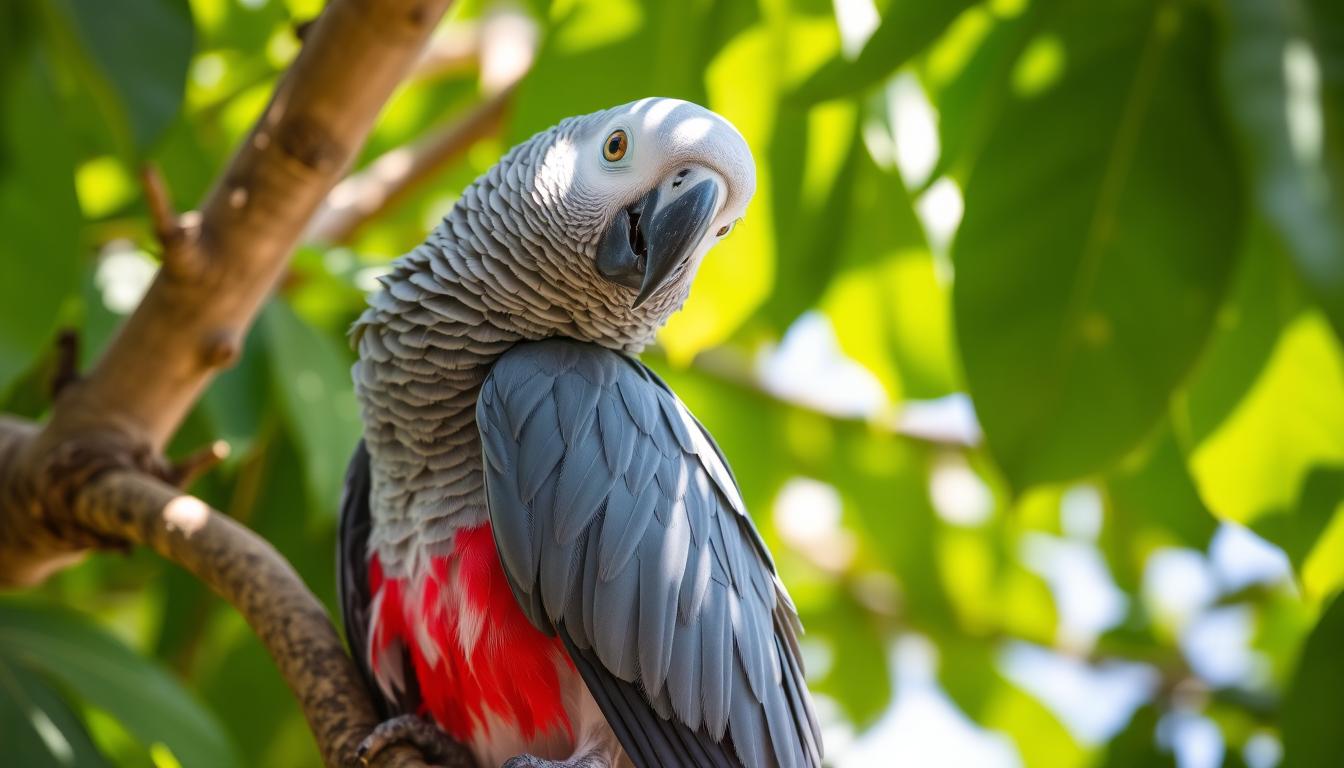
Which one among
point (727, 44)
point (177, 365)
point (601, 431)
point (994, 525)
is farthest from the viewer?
point (994, 525)

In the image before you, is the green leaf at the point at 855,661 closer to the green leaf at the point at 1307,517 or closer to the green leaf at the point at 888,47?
the green leaf at the point at 1307,517

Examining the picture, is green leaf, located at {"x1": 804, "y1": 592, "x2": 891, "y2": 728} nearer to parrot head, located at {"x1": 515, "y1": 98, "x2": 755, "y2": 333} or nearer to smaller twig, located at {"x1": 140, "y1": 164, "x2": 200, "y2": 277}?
parrot head, located at {"x1": 515, "y1": 98, "x2": 755, "y2": 333}

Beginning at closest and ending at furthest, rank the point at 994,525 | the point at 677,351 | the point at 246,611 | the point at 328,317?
the point at 246,611
the point at 677,351
the point at 328,317
the point at 994,525

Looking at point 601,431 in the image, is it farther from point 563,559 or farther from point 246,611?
point 246,611

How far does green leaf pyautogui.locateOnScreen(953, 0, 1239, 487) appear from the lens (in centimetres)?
228

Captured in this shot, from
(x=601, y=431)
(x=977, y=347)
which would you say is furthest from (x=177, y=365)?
(x=977, y=347)

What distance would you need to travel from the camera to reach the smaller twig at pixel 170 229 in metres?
2.07

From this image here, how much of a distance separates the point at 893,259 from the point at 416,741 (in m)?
1.57

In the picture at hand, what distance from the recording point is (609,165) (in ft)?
6.73

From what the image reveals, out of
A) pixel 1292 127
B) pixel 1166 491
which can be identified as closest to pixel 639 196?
pixel 1292 127

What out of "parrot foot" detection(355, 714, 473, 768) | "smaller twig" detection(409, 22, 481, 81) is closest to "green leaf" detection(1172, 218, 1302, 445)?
"parrot foot" detection(355, 714, 473, 768)

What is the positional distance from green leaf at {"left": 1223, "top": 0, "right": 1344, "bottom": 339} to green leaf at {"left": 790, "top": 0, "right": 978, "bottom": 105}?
0.46 metres

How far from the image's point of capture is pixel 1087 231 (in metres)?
2.35

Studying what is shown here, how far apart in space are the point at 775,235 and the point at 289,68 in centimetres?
98
